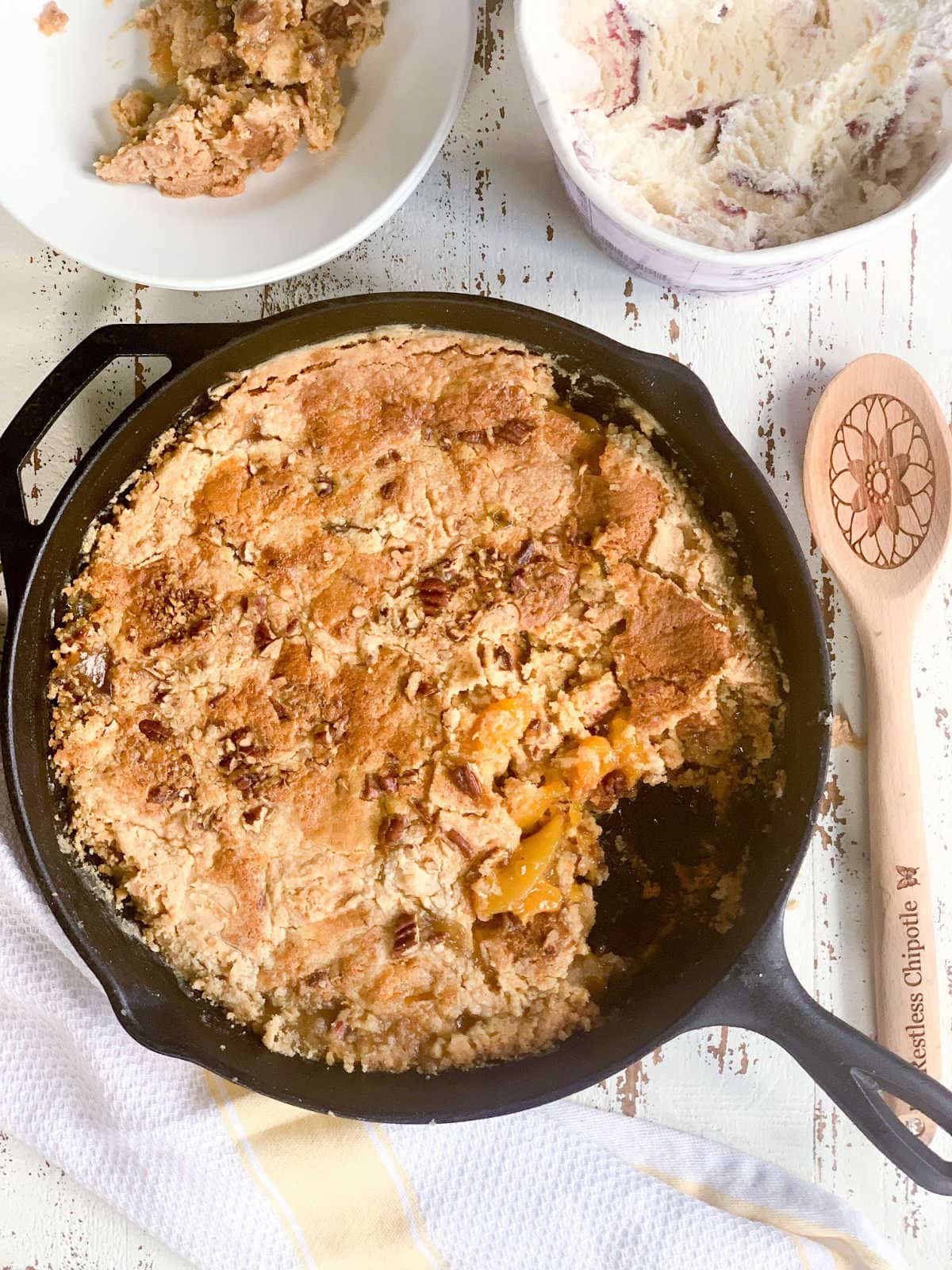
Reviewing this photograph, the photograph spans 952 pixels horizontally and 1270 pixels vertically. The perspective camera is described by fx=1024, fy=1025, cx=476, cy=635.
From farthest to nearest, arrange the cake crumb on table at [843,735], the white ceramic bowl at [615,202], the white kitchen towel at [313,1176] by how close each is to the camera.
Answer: the cake crumb on table at [843,735] < the white kitchen towel at [313,1176] < the white ceramic bowl at [615,202]

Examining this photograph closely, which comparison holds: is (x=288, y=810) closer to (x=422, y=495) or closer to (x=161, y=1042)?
(x=161, y=1042)

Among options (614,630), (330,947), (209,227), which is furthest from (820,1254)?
(209,227)

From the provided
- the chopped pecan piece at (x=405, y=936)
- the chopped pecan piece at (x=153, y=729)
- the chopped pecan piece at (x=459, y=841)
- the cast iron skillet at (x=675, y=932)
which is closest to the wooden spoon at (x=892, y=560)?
the cast iron skillet at (x=675, y=932)

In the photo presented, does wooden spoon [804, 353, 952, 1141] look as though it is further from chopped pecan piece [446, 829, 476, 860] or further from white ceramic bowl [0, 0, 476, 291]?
white ceramic bowl [0, 0, 476, 291]

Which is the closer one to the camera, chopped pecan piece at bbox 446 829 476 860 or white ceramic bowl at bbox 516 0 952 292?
white ceramic bowl at bbox 516 0 952 292

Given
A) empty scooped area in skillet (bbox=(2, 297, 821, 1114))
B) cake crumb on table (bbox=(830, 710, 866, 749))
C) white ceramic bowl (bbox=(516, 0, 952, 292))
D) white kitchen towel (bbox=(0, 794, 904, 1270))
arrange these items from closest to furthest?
white ceramic bowl (bbox=(516, 0, 952, 292)) → empty scooped area in skillet (bbox=(2, 297, 821, 1114)) → white kitchen towel (bbox=(0, 794, 904, 1270)) → cake crumb on table (bbox=(830, 710, 866, 749))

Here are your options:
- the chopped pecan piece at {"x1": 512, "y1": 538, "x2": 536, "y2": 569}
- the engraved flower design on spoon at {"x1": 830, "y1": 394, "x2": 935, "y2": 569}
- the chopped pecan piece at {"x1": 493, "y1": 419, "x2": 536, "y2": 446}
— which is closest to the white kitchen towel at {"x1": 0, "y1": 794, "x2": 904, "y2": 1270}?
the chopped pecan piece at {"x1": 512, "y1": 538, "x2": 536, "y2": 569}

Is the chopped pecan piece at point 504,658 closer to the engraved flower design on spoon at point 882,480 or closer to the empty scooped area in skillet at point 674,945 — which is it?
the empty scooped area in skillet at point 674,945
